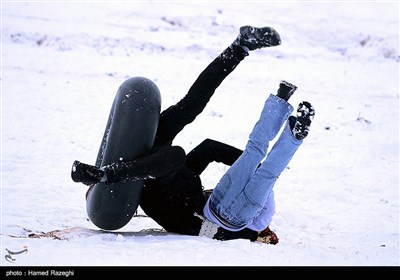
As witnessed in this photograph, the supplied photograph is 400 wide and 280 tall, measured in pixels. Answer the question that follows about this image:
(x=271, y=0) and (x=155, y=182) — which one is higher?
(x=271, y=0)

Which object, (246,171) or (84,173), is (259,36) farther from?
(84,173)

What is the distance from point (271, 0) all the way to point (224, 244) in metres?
20.2

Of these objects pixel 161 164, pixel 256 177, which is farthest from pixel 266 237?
pixel 161 164

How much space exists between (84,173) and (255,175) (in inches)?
40.0

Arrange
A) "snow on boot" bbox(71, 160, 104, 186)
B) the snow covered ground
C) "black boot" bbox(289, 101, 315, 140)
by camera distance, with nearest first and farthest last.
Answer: "snow on boot" bbox(71, 160, 104, 186) → the snow covered ground → "black boot" bbox(289, 101, 315, 140)

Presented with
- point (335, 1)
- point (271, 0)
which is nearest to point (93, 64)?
point (271, 0)

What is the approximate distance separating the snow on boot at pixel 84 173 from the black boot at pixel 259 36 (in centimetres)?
123

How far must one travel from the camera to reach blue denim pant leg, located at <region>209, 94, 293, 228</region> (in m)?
2.98

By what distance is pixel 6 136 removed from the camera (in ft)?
18.5

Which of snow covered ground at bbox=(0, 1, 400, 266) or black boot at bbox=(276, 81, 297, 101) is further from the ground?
black boot at bbox=(276, 81, 297, 101)

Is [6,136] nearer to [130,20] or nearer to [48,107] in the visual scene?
[48,107]

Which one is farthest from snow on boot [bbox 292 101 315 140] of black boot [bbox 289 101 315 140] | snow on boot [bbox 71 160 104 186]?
snow on boot [bbox 71 160 104 186]

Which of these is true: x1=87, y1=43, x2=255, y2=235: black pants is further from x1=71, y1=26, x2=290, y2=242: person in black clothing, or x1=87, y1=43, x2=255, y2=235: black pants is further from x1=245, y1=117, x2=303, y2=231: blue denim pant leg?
x1=245, y1=117, x2=303, y2=231: blue denim pant leg

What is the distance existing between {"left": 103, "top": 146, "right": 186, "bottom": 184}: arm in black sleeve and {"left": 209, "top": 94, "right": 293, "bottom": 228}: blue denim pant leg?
0.36 m
